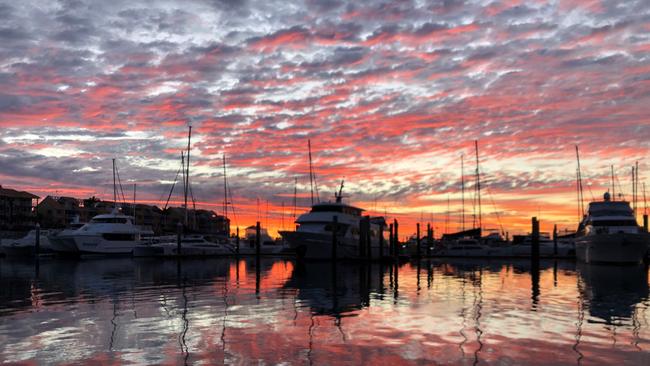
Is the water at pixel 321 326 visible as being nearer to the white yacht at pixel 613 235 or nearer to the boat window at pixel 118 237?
the white yacht at pixel 613 235

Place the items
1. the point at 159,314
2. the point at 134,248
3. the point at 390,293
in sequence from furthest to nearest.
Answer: the point at 134,248
the point at 390,293
the point at 159,314

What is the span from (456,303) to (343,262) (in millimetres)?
31468

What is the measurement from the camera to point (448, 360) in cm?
1055

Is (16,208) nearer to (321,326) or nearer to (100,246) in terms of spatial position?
(100,246)

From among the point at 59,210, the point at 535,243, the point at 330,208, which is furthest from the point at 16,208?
the point at 535,243

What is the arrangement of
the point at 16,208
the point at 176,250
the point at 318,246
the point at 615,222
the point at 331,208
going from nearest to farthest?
the point at 615,222
the point at 318,246
the point at 331,208
the point at 176,250
the point at 16,208

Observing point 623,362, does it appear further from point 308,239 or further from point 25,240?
point 25,240

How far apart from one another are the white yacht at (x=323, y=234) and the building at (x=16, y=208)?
79.1 m

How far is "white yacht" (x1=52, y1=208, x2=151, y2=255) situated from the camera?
59.1 meters

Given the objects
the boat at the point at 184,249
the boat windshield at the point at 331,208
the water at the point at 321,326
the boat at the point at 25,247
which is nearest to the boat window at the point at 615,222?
the boat windshield at the point at 331,208

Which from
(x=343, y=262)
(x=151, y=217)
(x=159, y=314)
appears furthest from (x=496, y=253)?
(x=151, y=217)

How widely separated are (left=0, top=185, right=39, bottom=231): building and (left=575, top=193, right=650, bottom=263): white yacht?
98924 mm

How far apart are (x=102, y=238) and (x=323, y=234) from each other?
78.7 ft

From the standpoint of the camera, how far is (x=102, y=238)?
2389 inches
